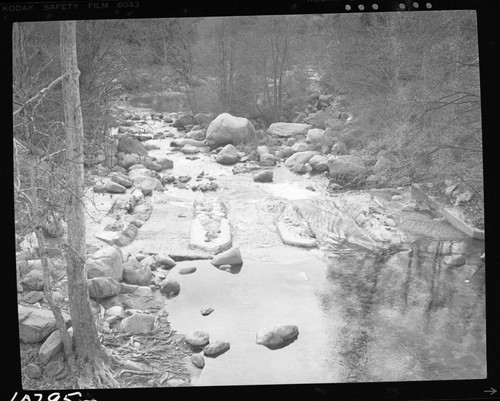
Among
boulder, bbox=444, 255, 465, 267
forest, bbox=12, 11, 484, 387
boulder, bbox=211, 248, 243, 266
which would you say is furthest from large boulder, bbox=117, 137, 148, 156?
boulder, bbox=444, 255, 465, 267

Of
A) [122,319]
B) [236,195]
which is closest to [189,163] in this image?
[236,195]

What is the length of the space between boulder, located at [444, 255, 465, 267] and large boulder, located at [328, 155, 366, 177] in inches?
19.9

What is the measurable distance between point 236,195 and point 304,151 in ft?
1.10

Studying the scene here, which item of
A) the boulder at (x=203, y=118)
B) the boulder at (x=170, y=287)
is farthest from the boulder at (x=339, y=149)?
the boulder at (x=170, y=287)

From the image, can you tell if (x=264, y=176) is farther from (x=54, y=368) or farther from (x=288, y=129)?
(x=54, y=368)

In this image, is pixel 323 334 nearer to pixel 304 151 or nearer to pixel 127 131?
pixel 304 151

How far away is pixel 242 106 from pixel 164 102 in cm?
32

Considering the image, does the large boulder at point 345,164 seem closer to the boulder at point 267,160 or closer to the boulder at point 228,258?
the boulder at point 267,160

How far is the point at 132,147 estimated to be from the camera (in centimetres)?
269

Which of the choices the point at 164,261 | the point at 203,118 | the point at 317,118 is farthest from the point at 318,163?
the point at 164,261

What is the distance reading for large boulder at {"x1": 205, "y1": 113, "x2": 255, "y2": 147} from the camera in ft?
8.91

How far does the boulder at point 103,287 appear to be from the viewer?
2.62 metres

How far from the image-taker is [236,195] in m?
2.70

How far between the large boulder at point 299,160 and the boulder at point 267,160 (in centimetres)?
6
